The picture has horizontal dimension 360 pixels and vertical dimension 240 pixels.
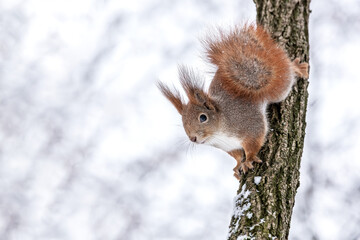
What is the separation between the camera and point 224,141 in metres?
3.30

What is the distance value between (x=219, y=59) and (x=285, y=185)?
3.00 ft

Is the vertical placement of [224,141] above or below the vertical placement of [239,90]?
below

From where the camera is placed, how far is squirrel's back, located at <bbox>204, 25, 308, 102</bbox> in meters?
3.09

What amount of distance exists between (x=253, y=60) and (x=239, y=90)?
0.73 feet

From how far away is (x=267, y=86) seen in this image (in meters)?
3.10

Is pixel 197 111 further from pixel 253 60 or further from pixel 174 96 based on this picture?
pixel 253 60

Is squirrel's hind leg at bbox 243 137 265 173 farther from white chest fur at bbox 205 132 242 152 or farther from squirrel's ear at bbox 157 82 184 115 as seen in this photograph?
squirrel's ear at bbox 157 82 184 115

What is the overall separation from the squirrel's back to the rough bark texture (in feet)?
0.37

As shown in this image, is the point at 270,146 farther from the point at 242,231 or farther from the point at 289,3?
the point at 289,3

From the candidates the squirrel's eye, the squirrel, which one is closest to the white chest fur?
the squirrel

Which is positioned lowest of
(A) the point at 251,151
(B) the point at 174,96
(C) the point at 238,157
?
(A) the point at 251,151

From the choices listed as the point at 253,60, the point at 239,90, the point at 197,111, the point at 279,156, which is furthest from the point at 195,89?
the point at 279,156

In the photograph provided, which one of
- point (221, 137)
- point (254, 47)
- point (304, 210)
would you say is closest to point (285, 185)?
point (221, 137)

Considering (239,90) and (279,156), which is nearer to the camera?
(279,156)
